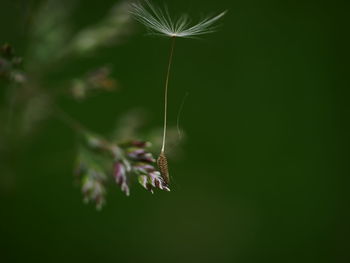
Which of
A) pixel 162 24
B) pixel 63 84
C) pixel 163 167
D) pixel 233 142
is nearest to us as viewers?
pixel 163 167

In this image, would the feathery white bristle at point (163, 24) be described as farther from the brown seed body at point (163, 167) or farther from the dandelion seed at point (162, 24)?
the brown seed body at point (163, 167)

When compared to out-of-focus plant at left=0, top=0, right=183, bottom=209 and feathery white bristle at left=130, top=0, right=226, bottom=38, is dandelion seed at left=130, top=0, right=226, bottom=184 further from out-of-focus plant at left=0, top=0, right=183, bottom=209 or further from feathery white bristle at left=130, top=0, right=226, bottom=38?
out-of-focus plant at left=0, top=0, right=183, bottom=209

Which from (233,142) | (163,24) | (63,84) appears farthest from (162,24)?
(233,142)

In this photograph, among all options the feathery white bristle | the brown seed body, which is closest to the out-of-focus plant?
the feathery white bristle

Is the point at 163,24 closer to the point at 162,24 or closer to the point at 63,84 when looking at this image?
the point at 162,24

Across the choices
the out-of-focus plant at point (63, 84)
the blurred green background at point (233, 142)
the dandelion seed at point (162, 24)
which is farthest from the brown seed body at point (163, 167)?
the blurred green background at point (233, 142)

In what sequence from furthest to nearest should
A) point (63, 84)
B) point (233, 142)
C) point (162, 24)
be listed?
point (233, 142)
point (63, 84)
point (162, 24)

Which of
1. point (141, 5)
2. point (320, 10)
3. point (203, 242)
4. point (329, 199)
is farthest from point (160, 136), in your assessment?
point (320, 10)

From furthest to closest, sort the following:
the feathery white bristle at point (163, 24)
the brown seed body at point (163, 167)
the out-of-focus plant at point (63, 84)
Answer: the out-of-focus plant at point (63, 84)
the feathery white bristle at point (163, 24)
the brown seed body at point (163, 167)

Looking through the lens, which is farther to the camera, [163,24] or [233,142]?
[233,142]
